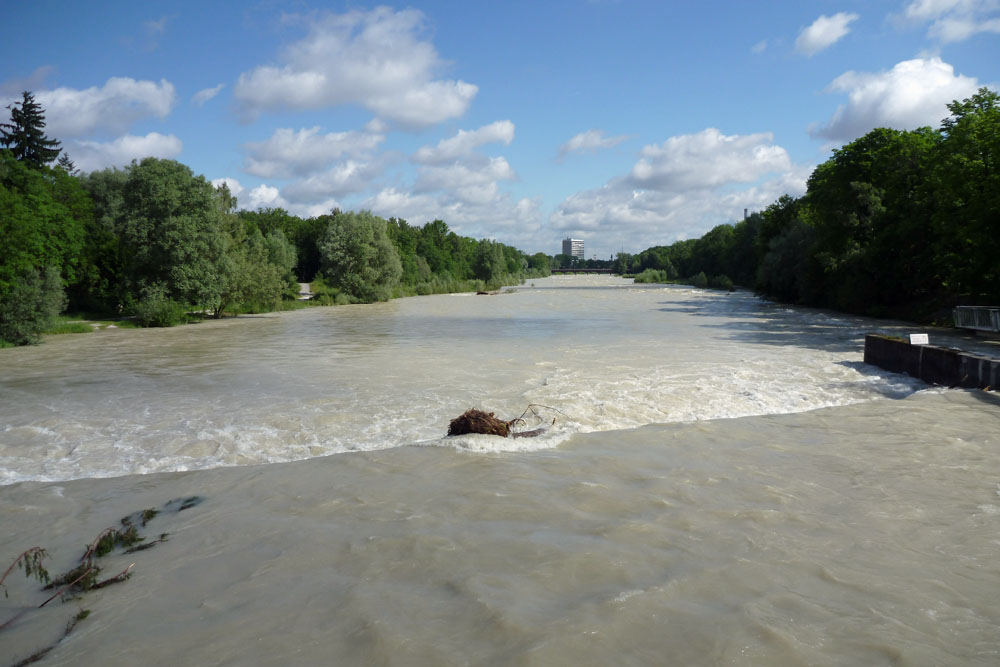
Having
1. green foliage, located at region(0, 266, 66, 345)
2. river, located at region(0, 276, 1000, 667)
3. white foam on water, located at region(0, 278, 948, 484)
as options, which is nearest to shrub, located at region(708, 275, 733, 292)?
white foam on water, located at region(0, 278, 948, 484)

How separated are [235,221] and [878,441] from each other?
135 feet

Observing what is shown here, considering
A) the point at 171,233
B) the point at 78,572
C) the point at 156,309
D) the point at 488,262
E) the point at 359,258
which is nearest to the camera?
the point at 78,572

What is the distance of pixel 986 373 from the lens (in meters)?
12.7

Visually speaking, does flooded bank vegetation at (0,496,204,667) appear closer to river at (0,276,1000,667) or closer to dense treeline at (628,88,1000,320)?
river at (0,276,1000,667)

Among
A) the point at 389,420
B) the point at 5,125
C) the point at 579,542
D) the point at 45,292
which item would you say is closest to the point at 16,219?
the point at 45,292

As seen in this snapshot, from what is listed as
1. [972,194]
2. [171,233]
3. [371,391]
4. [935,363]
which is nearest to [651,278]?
[972,194]

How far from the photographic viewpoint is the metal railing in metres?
21.0

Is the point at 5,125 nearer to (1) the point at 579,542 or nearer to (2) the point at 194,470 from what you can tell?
(2) the point at 194,470

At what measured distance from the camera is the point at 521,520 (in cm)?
628

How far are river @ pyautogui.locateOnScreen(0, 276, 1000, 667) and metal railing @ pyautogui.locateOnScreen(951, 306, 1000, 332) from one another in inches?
404

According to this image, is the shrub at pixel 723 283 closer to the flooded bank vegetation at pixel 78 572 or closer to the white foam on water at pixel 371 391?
the white foam on water at pixel 371 391

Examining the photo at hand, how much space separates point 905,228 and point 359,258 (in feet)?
142

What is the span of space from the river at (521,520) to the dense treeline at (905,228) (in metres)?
14.4

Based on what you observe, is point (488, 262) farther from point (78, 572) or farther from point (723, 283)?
point (78, 572)
